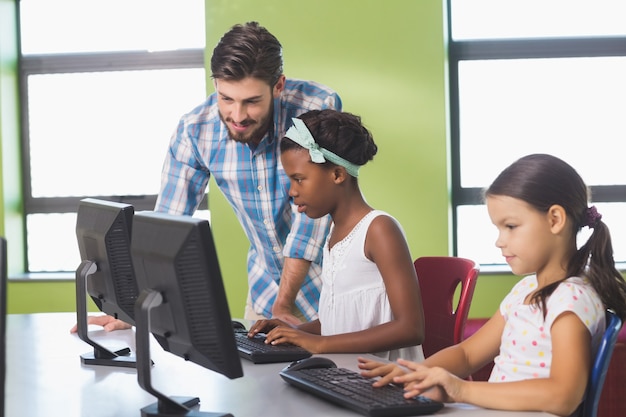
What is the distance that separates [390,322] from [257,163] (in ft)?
2.55

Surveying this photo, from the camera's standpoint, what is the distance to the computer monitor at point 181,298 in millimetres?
1302

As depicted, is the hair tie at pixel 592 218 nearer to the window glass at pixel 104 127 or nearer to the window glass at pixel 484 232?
the window glass at pixel 484 232

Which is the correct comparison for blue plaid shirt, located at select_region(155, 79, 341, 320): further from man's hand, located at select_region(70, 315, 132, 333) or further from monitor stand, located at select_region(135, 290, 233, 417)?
monitor stand, located at select_region(135, 290, 233, 417)

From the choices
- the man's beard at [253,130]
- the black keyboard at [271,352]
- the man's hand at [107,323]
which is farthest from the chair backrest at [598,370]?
the man's hand at [107,323]

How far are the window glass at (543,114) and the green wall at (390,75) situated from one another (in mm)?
Answer: 338

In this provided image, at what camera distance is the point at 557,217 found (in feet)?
5.56

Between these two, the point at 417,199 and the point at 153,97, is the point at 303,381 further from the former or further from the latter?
the point at 153,97

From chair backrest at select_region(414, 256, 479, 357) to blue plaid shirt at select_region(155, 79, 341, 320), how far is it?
13.4 inches

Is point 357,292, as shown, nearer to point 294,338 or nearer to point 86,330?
point 294,338

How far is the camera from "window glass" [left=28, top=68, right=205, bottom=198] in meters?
4.60

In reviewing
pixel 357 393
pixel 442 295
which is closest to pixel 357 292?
pixel 442 295

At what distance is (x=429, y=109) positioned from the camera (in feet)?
13.4

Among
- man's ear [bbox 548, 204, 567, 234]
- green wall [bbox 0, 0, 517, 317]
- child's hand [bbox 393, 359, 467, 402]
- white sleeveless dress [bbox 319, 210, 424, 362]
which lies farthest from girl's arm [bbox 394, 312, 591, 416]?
green wall [bbox 0, 0, 517, 317]

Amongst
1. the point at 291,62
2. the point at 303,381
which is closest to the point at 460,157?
the point at 291,62
